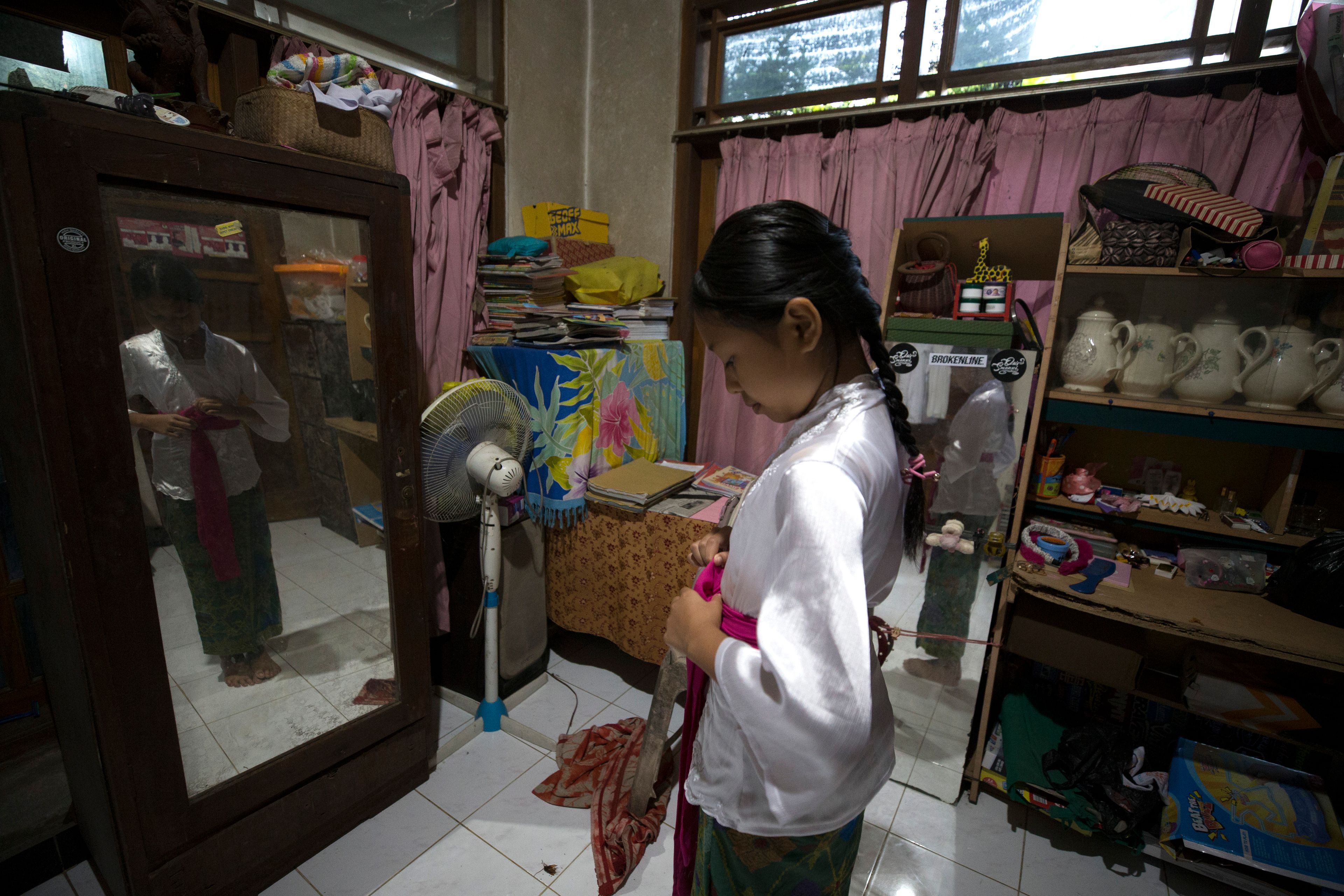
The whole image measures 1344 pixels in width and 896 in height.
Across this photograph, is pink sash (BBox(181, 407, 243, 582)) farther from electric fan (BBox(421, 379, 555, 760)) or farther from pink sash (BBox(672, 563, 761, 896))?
pink sash (BBox(672, 563, 761, 896))

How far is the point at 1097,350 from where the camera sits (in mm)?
1685

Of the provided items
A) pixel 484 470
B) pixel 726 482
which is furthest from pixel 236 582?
pixel 726 482

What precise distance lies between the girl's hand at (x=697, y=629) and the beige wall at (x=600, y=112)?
7.06 ft

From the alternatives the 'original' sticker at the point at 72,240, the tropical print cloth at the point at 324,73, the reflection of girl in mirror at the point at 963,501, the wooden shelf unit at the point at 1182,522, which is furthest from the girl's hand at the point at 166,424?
the wooden shelf unit at the point at 1182,522

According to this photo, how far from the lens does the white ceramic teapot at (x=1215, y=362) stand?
157cm

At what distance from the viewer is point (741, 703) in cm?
62

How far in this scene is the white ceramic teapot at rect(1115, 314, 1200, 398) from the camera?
162 centimetres

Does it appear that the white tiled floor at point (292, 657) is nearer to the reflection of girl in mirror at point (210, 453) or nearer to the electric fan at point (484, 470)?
the reflection of girl in mirror at point (210, 453)

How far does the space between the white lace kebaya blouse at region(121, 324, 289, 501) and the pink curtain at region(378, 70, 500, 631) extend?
74 cm

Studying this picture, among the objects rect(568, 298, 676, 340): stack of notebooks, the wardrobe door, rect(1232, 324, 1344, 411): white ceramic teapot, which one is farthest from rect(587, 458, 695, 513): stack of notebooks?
rect(1232, 324, 1344, 411): white ceramic teapot

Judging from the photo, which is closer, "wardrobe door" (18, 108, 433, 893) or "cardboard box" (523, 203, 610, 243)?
"wardrobe door" (18, 108, 433, 893)

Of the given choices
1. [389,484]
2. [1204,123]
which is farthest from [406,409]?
[1204,123]

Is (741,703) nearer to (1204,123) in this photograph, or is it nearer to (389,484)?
(389,484)

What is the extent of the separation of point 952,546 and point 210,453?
1.86 meters
